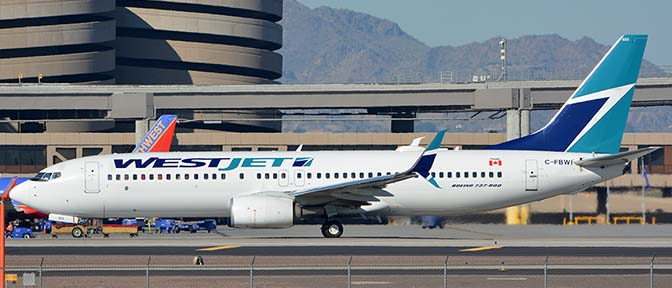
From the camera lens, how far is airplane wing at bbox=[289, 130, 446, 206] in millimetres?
46250

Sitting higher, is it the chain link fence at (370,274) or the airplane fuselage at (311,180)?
the airplane fuselage at (311,180)

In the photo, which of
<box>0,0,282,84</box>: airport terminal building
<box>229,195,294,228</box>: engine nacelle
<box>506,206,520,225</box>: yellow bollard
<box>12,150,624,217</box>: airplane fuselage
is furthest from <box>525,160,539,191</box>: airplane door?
<box>0,0,282,84</box>: airport terminal building

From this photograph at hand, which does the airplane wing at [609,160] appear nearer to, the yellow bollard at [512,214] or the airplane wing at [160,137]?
the yellow bollard at [512,214]

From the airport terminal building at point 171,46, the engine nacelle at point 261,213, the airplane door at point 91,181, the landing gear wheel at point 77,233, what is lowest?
the landing gear wheel at point 77,233

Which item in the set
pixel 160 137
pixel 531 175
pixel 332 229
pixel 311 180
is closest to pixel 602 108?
pixel 531 175

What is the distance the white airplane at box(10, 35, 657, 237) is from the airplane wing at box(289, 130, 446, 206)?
0.08 meters

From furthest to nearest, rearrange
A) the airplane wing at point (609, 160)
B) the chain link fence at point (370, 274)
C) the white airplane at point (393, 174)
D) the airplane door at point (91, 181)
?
the airplane door at point (91, 181) → the white airplane at point (393, 174) → the airplane wing at point (609, 160) → the chain link fence at point (370, 274)

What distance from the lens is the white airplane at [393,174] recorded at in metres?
48.3

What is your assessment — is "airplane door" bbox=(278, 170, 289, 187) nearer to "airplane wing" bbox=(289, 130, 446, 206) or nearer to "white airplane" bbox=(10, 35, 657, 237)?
"white airplane" bbox=(10, 35, 657, 237)

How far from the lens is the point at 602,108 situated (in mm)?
Answer: 48938

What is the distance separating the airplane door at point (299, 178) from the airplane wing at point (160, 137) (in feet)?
85.0

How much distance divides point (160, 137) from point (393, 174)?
29892 millimetres

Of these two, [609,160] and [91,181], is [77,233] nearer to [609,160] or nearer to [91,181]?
[91,181]

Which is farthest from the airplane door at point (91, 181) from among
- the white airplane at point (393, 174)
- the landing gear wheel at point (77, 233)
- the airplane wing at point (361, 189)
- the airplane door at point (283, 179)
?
the airplane wing at point (361, 189)
